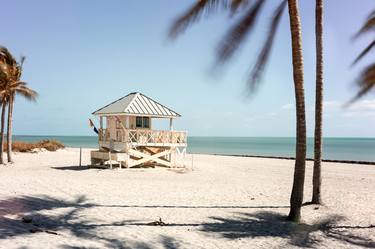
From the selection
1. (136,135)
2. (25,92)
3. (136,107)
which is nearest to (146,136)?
(136,135)

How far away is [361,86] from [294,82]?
3508 mm

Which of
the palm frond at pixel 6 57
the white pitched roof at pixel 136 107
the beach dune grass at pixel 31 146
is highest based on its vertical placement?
the palm frond at pixel 6 57

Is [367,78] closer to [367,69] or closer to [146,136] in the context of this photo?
[367,69]

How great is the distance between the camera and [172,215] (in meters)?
9.83

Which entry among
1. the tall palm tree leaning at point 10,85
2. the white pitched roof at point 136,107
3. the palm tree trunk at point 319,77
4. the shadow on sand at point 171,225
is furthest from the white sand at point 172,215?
the tall palm tree leaning at point 10,85

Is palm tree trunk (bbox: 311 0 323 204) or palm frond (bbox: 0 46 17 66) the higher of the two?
palm frond (bbox: 0 46 17 66)

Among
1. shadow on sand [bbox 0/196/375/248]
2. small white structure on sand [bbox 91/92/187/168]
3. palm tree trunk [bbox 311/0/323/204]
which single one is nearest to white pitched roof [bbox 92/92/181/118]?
small white structure on sand [bbox 91/92/187/168]

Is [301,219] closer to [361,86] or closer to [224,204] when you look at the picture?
[224,204]

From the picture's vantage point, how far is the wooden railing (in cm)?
2083

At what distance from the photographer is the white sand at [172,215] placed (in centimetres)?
745

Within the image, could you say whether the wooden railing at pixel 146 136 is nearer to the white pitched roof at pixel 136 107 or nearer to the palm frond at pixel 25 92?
the white pitched roof at pixel 136 107

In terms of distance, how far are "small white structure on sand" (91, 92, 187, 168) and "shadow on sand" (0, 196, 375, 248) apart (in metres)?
10.2

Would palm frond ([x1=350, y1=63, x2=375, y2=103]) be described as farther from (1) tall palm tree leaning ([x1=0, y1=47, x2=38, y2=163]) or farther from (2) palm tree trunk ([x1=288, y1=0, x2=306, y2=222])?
(1) tall palm tree leaning ([x1=0, y1=47, x2=38, y2=163])

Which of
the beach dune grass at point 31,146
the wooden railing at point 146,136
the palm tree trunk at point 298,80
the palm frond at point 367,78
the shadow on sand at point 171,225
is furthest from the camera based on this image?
the beach dune grass at point 31,146
